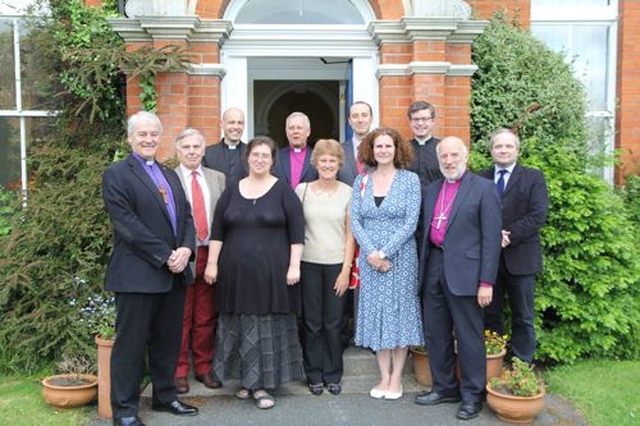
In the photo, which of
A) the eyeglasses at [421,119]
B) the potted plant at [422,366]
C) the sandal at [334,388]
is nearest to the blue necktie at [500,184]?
the eyeglasses at [421,119]

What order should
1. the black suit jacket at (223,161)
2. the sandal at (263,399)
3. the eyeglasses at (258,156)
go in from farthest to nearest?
1. the black suit jacket at (223,161)
2. the sandal at (263,399)
3. the eyeglasses at (258,156)

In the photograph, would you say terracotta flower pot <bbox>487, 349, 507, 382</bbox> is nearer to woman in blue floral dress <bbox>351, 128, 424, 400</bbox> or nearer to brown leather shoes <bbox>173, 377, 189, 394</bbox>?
woman in blue floral dress <bbox>351, 128, 424, 400</bbox>

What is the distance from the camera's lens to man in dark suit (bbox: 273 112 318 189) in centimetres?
543

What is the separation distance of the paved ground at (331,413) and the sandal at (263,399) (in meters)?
0.04

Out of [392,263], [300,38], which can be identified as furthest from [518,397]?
[300,38]

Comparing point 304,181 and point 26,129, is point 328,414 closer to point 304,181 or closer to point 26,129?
point 304,181

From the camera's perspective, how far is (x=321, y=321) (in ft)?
16.6

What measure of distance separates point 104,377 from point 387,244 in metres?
2.16

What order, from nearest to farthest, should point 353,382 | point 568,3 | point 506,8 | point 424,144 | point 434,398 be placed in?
1. point 434,398
2. point 353,382
3. point 424,144
4. point 506,8
5. point 568,3

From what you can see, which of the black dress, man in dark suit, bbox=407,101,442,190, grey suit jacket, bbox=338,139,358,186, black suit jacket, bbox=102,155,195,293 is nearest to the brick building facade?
man in dark suit, bbox=407,101,442,190

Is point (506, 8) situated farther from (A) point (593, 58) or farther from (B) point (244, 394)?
(B) point (244, 394)

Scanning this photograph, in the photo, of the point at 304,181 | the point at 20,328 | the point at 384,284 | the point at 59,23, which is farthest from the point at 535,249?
the point at 59,23

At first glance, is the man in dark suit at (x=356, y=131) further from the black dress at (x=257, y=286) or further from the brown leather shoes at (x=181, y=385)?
the brown leather shoes at (x=181, y=385)

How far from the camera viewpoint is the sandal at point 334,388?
16.8 ft
